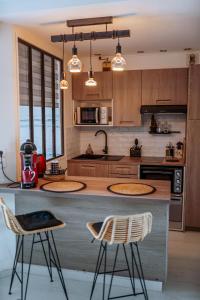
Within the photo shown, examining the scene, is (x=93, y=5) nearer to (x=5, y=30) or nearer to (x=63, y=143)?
(x=5, y=30)

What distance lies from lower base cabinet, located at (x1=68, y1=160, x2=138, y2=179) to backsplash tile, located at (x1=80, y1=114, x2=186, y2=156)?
2.07 feet

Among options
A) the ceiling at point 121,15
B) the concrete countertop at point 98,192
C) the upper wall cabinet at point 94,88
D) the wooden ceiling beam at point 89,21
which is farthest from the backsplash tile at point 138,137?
the wooden ceiling beam at point 89,21

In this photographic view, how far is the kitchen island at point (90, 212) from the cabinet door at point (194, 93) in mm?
1410

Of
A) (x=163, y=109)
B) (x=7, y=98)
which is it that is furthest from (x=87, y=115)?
(x=7, y=98)

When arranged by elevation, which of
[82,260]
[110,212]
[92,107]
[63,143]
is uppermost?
[92,107]

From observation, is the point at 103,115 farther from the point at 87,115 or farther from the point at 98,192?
the point at 98,192

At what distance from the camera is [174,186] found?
4.10 metres

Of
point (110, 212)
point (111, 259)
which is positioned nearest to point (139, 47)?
point (110, 212)

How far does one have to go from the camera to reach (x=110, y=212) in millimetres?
2740

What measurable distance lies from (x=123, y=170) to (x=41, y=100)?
1.52 metres

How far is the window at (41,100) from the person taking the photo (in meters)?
3.37

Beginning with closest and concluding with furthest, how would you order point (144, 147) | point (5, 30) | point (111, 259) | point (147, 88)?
point (111, 259), point (5, 30), point (147, 88), point (144, 147)

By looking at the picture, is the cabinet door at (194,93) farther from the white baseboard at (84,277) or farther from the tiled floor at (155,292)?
the white baseboard at (84,277)

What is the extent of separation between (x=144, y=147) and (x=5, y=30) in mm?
2737
